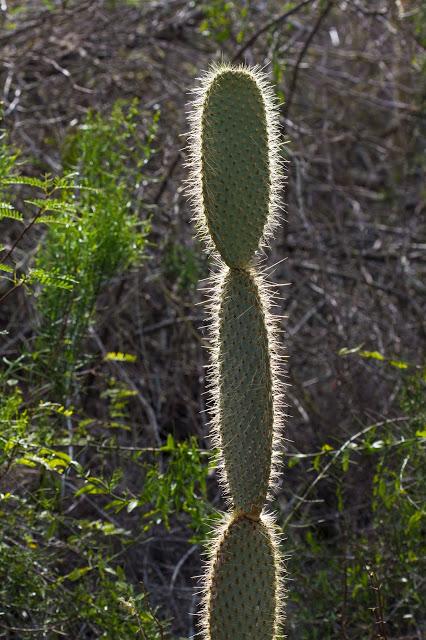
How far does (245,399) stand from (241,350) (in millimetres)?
119

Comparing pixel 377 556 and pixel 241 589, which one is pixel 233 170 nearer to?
pixel 241 589

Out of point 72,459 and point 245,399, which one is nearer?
point 245,399

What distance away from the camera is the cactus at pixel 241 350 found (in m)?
2.45

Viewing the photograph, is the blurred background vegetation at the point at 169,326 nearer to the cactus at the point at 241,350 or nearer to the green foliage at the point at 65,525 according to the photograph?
the green foliage at the point at 65,525

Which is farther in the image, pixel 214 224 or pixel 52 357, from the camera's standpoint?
pixel 52 357

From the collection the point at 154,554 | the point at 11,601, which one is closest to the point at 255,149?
the point at 11,601

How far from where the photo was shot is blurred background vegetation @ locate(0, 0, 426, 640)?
3170 millimetres

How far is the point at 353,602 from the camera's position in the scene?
3443 millimetres

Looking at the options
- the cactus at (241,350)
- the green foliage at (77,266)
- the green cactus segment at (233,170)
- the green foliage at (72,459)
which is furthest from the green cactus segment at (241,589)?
the green foliage at (77,266)

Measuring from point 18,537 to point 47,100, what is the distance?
9.27 feet

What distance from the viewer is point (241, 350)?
253 cm

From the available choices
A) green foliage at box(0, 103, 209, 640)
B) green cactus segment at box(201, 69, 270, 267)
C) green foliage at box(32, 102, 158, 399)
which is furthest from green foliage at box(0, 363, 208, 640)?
green cactus segment at box(201, 69, 270, 267)

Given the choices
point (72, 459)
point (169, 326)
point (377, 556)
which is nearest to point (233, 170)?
point (72, 459)

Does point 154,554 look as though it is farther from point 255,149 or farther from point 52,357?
point 255,149
